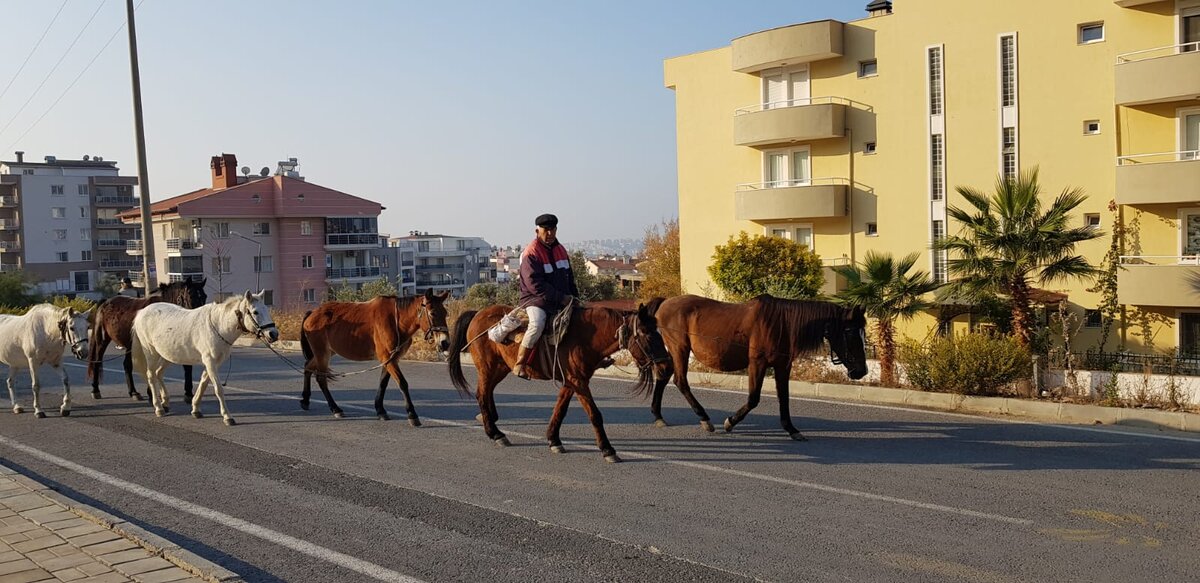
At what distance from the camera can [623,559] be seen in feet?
22.9

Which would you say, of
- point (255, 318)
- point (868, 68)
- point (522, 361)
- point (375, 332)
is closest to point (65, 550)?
point (522, 361)

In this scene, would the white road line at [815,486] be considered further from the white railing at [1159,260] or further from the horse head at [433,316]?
the white railing at [1159,260]

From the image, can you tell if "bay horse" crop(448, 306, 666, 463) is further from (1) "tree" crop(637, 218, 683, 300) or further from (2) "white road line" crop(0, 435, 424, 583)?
(1) "tree" crop(637, 218, 683, 300)

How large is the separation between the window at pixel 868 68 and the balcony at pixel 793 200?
10.7ft

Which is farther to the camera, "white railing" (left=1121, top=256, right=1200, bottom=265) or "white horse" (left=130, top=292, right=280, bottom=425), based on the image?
"white railing" (left=1121, top=256, right=1200, bottom=265)

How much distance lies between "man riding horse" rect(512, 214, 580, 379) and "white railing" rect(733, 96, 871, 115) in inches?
783

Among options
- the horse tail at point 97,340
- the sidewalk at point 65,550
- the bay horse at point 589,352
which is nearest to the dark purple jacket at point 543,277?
the bay horse at point 589,352

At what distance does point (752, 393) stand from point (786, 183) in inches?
796

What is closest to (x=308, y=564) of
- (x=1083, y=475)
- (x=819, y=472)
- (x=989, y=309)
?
(x=819, y=472)

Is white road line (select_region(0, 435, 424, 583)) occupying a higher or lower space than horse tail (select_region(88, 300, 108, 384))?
lower

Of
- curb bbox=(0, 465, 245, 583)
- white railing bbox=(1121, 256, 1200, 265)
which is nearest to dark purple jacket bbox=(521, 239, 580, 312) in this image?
curb bbox=(0, 465, 245, 583)

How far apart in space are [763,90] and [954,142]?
6915 millimetres

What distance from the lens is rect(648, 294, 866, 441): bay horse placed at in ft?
37.4

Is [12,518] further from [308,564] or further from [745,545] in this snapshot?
[745,545]
